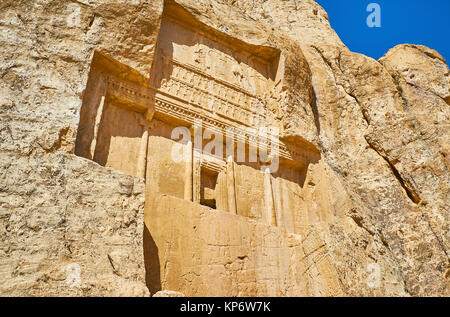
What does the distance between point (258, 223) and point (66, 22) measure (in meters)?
4.67

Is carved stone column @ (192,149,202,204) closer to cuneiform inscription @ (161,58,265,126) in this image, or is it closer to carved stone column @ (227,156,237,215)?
carved stone column @ (227,156,237,215)

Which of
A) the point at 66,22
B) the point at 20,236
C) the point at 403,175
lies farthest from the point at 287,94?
the point at 20,236

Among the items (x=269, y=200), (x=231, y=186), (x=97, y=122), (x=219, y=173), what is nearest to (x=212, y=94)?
(x=219, y=173)

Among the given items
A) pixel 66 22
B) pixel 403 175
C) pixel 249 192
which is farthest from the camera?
pixel 403 175

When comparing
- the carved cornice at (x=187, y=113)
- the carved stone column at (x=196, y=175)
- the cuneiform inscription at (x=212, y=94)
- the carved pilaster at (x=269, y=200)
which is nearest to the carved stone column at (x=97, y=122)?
the carved cornice at (x=187, y=113)

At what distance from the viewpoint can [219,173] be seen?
809cm

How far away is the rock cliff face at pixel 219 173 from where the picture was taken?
4.82 metres

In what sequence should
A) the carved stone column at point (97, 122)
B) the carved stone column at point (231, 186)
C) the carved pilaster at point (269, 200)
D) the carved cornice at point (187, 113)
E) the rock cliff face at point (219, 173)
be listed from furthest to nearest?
the carved pilaster at point (269, 200), the carved stone column at point (231, 186), the carved cornice at point (187, 113), the carved stone column at point (97, 122), the rock cliff face at point (219, 173)

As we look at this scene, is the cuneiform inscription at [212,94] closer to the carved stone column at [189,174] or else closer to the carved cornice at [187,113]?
the carved cornice at [187,113]

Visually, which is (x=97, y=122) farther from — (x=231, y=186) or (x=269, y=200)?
(x=269, y=200)

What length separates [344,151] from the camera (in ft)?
31.9

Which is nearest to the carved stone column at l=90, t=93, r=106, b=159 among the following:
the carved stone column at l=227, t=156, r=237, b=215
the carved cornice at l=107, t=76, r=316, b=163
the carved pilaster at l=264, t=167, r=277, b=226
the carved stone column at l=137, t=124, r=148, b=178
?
the carved cornice at l=107, t=76, r=316, b=163

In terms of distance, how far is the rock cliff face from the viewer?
4.82m

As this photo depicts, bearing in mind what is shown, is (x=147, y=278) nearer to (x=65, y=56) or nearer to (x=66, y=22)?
(x=65, y=56)
